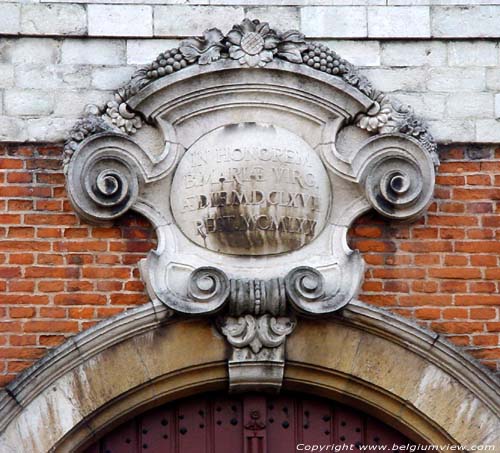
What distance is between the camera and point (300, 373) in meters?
10.9

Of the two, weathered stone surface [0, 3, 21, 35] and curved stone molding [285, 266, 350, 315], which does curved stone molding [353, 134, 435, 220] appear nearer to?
curved stone molding [285, 266, 350, 315]

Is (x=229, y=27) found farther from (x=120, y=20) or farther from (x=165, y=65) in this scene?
(x=120, y=20)

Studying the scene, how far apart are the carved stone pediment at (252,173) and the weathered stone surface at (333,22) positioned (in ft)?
0.55

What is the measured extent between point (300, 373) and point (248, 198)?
884 mm

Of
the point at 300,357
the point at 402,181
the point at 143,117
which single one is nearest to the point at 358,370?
the point at 300,357

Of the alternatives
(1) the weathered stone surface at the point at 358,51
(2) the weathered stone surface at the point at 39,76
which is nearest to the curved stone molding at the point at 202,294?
(2) the weathered stone surface at the point at 39,76

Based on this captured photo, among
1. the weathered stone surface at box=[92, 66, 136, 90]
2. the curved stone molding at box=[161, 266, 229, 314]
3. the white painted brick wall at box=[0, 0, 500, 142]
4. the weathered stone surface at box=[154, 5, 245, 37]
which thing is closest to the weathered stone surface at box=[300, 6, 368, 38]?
the white painted brick wall at box=[0, 0, 500, 142]

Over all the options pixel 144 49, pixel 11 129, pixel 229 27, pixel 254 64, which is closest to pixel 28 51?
pixel 11 129

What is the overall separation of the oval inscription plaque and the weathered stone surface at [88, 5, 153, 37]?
0.72m

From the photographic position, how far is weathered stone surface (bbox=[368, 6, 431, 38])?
1127 cm

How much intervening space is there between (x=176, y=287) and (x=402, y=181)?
123 centimetres

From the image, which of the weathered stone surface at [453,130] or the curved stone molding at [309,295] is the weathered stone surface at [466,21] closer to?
the weathered stone surface at [453,130]

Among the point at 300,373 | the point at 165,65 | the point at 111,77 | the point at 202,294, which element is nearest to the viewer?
the point at 202,294

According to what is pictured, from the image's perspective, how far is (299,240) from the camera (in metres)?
10.9
